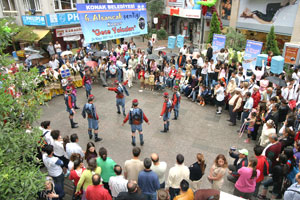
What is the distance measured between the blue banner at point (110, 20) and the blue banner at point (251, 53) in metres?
7.54

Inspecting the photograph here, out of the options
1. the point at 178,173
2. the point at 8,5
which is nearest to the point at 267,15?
the point at 178,173

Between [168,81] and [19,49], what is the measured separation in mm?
14361

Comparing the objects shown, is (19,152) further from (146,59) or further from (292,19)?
(292,19)

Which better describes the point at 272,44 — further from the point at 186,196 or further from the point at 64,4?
the point at 64,4

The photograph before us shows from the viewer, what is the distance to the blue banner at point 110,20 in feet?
46.1

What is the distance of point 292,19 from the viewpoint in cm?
1762

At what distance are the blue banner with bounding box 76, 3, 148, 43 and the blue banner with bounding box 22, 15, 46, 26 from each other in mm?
6526

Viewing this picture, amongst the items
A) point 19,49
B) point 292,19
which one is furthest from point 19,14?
point 292,19

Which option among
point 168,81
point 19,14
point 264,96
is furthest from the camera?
point 19,14

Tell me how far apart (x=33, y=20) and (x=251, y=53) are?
16.6 meters

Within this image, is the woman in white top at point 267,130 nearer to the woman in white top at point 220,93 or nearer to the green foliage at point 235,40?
the woman in white top at point 220,93

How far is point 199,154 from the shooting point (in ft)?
17.7

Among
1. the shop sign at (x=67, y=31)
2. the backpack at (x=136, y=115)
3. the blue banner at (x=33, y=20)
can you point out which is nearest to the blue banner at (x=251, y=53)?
the backpack at (x=136, y=115)

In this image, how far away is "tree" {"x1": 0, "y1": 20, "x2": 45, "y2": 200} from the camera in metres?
3.21
